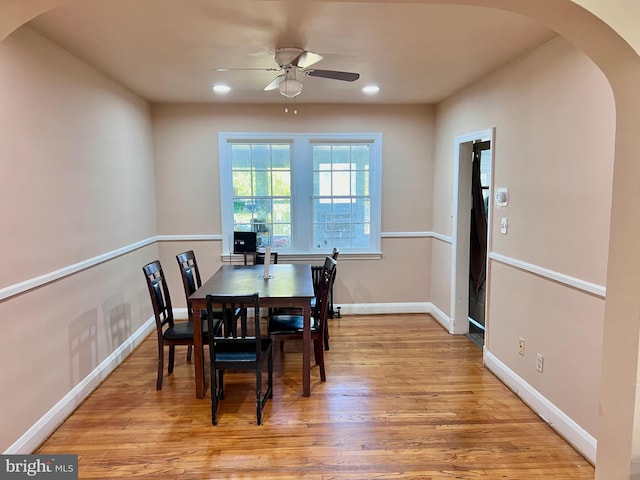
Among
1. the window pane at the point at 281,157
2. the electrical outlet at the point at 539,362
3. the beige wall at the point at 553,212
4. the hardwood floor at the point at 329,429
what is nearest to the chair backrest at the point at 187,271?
the hardwood floor at the point at 329,429

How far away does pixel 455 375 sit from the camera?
355 cm

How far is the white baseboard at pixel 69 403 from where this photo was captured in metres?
2.43

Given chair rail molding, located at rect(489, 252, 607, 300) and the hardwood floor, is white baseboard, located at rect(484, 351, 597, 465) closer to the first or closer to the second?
the hardwood floor

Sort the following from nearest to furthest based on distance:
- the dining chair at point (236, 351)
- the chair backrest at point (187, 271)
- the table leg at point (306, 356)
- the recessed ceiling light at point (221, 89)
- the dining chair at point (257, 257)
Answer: the dining chair at point (236, 351), the table leg at point (306, 356), the chair backrest at point (187, 271), the recessed ceiling light at point (221, 89), the dining chair at point (257, 257)

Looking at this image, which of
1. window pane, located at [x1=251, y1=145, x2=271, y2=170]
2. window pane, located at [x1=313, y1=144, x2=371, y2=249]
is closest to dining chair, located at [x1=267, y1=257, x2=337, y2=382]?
window pane, located at [x1=313, y1=144, x2=371, y2=249]

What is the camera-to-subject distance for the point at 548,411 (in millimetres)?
2795

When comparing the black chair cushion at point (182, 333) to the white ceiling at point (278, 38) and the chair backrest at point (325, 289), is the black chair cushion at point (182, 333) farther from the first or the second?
the white ceiling at point (278, 38)

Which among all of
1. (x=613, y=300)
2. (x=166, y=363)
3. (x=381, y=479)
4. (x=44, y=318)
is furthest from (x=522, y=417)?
(x=44, y=318)

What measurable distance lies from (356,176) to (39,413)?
12.6 feet

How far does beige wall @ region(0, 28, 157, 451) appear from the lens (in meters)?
2.35

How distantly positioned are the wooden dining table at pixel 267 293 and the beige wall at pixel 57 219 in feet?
2.69

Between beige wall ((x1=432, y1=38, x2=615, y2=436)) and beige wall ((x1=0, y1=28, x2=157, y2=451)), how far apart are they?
328 cm

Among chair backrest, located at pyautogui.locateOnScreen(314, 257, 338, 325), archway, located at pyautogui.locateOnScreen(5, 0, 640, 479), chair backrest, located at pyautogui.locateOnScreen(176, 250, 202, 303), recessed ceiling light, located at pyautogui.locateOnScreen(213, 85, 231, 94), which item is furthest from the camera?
recessed ceiling light, located at pyautogui.locateOnScreen(213, 85, 231, 94)

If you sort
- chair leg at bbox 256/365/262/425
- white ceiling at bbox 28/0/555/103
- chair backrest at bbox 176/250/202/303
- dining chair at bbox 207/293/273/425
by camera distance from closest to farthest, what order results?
white ceiling at bbox 28/0/555/103 < dining chair at bbox 207/293/273/425 < chair leg at bbox 256/365/262/425 < chair backrest at bbox 176/250/202/303
